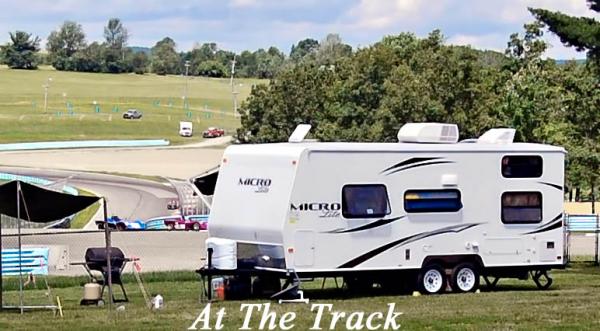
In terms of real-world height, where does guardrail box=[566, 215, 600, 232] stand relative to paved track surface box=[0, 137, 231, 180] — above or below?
above

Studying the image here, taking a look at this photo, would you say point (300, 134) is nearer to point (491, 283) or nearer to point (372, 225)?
point (372, 225)

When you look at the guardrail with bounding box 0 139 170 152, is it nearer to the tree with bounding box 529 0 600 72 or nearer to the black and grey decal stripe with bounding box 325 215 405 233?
the tree with bounding box 529 0 600 72

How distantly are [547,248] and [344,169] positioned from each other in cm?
429

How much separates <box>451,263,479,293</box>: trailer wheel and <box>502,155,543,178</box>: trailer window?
5.81 feet

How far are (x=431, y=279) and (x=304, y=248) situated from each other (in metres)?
2.56

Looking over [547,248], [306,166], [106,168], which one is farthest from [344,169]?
[106,168]

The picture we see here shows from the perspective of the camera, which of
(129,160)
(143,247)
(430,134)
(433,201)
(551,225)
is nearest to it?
(433,201)

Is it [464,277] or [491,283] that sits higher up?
[464,277]

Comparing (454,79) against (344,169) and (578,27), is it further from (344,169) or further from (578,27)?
(344,169)

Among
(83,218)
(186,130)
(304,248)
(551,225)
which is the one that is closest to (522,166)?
(551,225)

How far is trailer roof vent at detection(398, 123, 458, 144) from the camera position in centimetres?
2191

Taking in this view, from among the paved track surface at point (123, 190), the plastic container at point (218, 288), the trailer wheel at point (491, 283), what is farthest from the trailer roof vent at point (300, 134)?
the paved track surface at point (123, 190)

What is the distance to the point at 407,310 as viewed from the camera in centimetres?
1853

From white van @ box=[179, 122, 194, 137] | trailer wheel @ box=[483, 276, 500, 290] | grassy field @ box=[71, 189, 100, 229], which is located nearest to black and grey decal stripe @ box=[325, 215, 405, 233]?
trailer wheel @ box=[483, 276, 500, 290]
